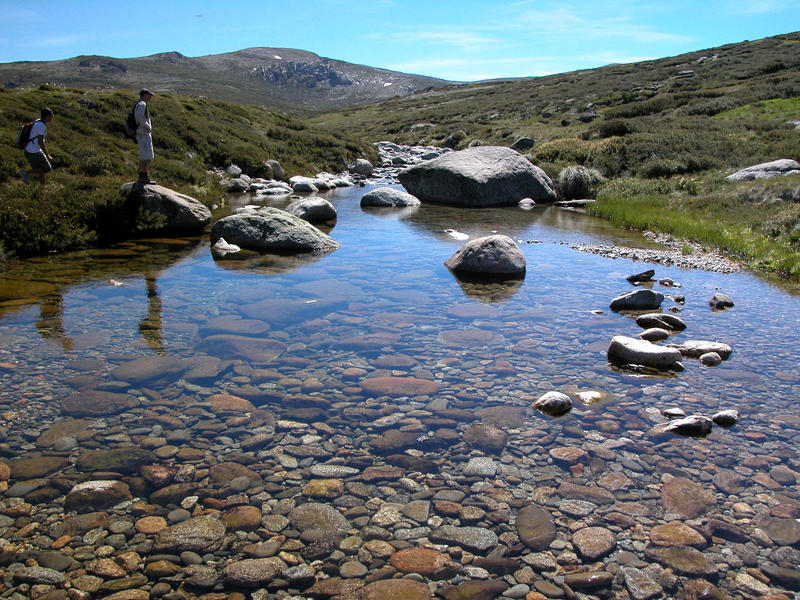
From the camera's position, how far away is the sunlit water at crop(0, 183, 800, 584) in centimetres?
633

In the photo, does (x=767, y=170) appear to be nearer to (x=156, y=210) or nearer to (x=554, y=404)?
(x=554, y=404)

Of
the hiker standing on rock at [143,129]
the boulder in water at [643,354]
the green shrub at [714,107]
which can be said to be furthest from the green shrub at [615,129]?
the boulder in water at [643,354]

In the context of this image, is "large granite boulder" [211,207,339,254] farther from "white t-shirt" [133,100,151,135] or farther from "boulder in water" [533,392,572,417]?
"boulder in water" [533,392,572,417]

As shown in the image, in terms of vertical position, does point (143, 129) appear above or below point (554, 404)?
above

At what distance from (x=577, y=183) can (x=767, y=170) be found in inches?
316

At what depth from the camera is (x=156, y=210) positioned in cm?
1617

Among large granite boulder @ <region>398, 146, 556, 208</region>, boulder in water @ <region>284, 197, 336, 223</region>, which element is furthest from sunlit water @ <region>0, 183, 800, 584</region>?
large granite boulder @ <region>398, 146, 556, 208</region>

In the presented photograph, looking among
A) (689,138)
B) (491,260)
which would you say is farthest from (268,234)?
(689,138)

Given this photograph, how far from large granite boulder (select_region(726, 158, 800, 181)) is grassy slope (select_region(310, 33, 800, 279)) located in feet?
2.25

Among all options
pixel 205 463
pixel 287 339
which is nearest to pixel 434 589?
pixel 205 463

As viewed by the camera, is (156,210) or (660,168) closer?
(156,210)

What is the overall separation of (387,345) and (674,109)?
142ft

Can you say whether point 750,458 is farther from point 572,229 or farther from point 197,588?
point 572,229

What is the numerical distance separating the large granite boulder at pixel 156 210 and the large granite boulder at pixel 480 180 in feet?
40.4
